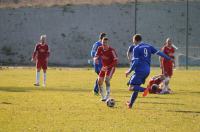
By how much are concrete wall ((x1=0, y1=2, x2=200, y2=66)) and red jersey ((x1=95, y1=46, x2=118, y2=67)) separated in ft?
178

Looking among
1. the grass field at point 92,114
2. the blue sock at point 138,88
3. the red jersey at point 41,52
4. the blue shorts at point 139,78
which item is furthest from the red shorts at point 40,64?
the blue sock at point 138,88

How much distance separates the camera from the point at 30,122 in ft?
52.3

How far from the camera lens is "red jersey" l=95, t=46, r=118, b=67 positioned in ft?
74.7

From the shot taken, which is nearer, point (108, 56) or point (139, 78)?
point (139, 78)

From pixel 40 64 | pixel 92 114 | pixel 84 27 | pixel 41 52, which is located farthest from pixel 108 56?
pixel 84 27

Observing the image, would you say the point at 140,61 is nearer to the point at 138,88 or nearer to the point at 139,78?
the point at 139,78

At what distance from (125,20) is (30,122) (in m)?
66.0

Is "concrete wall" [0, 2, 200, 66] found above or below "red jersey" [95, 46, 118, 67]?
below

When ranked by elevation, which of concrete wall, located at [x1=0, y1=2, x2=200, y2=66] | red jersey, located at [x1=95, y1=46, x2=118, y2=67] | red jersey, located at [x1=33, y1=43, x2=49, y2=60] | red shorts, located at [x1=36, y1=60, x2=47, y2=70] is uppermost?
red jersey, located at [x1=95, y1=46, x2=118, y2=67]

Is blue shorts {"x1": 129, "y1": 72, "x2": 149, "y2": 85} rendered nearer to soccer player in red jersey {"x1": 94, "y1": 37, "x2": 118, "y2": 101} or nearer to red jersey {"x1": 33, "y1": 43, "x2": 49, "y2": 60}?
soccer player in red jersey {"x1": 94, "y1": 37, "x2": 118, "y2": 101}

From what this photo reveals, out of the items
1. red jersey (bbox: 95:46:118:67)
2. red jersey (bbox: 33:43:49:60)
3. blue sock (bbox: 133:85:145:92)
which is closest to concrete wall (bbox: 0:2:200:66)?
red jersey (bbox: 33:43:49:60)

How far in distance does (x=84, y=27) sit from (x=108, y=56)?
5788 centimetres

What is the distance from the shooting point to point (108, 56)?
22812 mm

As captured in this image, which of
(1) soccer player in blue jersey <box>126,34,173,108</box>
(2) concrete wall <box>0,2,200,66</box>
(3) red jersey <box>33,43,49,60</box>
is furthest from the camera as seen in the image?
(2) concrete wall <box>0,2,200,66</box>
